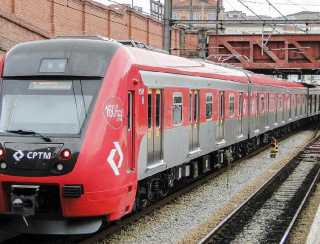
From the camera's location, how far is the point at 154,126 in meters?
10.8

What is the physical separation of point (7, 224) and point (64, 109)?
5.71ft

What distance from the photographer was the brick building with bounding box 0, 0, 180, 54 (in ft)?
71.5

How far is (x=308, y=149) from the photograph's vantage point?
26.2 m

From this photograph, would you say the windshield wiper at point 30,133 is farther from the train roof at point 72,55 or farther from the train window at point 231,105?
the train window at point 231,105

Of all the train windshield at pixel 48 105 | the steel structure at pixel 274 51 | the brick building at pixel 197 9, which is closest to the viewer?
the train windshield at pixel 48 105

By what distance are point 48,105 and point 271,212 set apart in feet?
17.9

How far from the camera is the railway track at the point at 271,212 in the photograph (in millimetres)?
10109

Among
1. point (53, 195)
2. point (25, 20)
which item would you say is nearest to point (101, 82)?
point (53, 195)

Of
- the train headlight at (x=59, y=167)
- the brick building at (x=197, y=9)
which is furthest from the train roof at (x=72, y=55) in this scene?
the brick building at (x=197, y=9)

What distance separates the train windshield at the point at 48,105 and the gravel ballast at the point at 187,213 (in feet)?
6.84

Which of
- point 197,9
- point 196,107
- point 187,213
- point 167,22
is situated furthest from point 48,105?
point 197,9

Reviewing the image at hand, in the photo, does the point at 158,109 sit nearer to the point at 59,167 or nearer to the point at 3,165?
the point at 59,167

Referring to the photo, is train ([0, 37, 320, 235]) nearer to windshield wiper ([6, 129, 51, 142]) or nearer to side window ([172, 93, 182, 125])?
windshield wiper ([6, 129, 51, 142])

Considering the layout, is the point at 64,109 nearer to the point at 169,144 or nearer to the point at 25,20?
the point at 169,144
